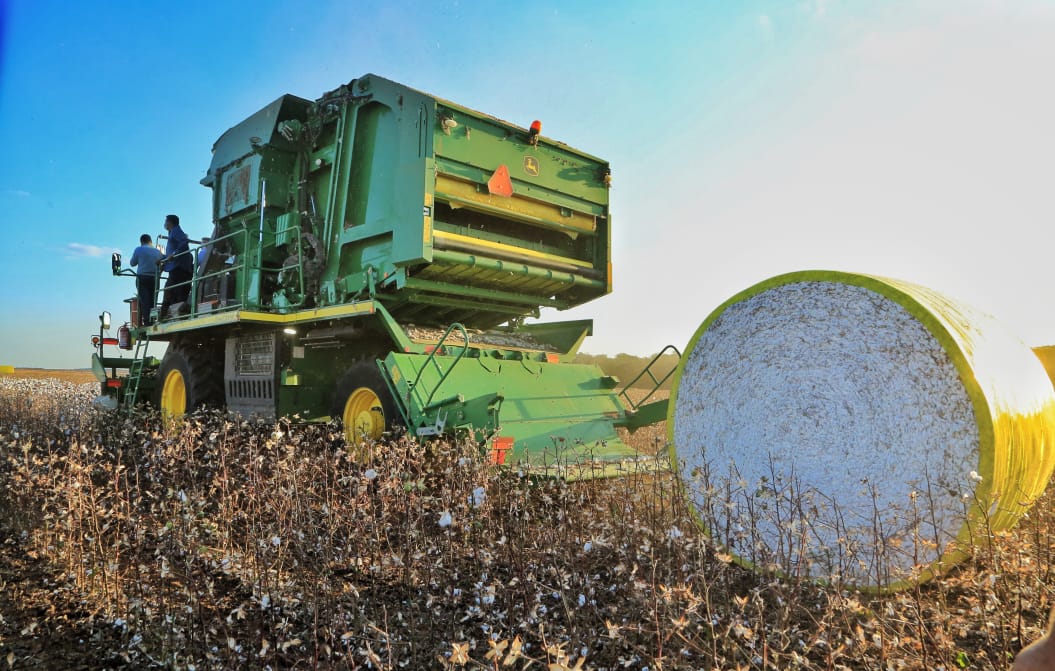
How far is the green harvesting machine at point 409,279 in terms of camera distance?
5.62m

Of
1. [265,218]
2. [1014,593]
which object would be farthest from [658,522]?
[265,218]

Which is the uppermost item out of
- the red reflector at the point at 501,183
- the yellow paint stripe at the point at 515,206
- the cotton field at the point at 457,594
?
the red reflector at the point at 501,183

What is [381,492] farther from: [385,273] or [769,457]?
[385,273]

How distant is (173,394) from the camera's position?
8.59 meters

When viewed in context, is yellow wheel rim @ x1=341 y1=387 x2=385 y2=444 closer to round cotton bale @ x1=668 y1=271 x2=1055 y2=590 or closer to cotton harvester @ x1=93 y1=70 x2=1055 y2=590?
cotton harvester @ x1=93 y1=70 x2=1055 y2=590

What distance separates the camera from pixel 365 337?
6391 mm

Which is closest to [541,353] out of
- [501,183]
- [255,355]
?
[501,183]

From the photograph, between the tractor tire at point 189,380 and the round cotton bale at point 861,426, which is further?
the tractor tire at point 189,380

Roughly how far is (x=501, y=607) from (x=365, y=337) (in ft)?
12.8

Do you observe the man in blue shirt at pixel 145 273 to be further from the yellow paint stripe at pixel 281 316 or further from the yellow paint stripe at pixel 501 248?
the yellow paint stripe at pixel 501 248

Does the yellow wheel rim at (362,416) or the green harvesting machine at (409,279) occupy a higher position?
the green harvesting machine at (409,279)

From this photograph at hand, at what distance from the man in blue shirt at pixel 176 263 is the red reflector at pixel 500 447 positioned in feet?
19.2

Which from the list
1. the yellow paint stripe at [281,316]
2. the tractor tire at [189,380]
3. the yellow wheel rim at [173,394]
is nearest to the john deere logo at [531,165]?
the yellow paint stripe at [281,316]

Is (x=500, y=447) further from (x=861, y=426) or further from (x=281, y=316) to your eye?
(x=281, y=316)
